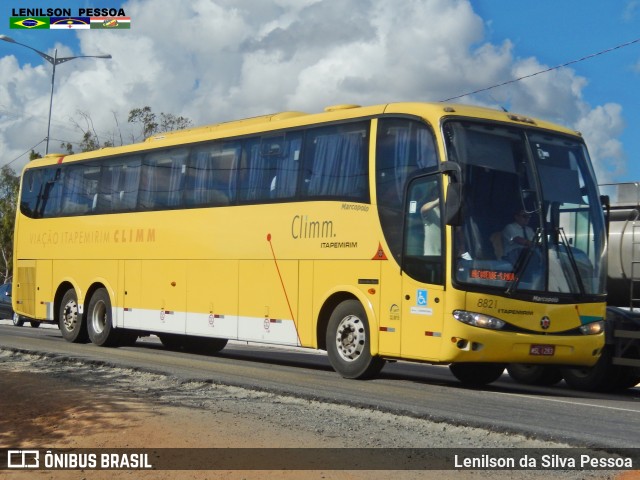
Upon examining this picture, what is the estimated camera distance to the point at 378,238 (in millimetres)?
14938

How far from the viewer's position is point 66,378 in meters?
14.5

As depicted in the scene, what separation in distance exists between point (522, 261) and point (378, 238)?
7.11 ft

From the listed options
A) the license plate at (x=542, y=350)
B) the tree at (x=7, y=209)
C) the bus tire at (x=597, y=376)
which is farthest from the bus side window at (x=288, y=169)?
the tree at (x=7, y=209)

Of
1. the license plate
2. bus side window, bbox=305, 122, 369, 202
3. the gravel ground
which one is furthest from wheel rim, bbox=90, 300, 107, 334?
the license plate

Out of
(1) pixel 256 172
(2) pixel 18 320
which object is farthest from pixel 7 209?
(1) pixel 256 172

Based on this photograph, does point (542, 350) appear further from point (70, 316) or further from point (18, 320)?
point (18, 320)

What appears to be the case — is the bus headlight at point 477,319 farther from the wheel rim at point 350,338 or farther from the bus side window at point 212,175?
the bus side window at point 212,175

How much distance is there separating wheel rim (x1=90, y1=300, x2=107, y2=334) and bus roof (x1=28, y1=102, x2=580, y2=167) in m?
3.32

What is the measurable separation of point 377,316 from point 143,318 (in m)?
7.51

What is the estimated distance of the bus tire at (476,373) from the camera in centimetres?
1577

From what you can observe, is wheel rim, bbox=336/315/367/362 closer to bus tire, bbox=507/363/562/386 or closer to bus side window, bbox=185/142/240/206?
bus tire, bbox=507/363/562/386

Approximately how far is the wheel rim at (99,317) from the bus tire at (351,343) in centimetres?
801

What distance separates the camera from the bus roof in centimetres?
1444

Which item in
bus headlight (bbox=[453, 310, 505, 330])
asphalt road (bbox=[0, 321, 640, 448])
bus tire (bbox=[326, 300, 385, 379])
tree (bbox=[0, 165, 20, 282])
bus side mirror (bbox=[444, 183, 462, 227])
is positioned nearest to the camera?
asphalt road (bbox=[0, 321, 640, 448])
